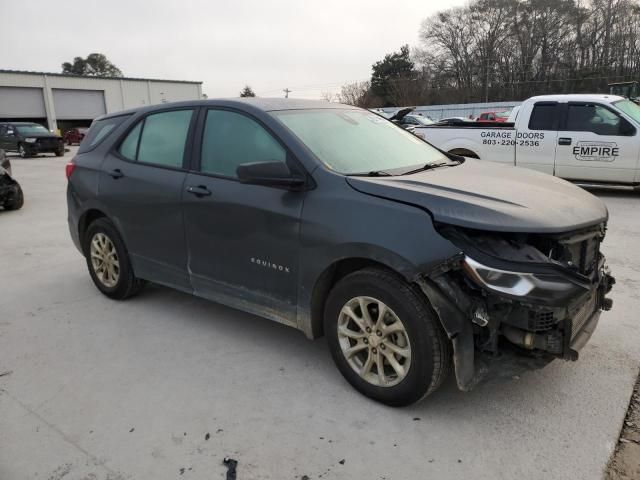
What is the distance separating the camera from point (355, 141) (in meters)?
3.57

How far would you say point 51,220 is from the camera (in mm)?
8648

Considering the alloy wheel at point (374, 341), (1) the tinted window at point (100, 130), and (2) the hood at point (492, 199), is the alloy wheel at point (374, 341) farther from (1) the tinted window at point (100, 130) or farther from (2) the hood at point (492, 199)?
(1) the tinted window at point (100, 130)

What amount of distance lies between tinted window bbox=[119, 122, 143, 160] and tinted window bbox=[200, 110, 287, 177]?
3.06 feet

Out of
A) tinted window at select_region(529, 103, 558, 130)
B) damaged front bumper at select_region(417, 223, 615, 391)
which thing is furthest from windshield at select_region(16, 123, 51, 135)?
damaged front bumper at select_region(417, 223, 615, 391)

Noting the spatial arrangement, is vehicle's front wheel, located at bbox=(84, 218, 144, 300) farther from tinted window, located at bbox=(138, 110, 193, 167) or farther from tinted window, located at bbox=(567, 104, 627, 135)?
tinted window, located at bbox=(567, 104, 627, 135)

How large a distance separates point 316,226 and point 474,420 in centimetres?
139

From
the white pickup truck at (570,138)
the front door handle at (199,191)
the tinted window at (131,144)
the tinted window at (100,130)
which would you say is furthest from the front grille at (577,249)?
the white pickup truck at (570,138)

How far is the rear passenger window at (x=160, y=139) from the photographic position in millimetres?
Answer: 3945

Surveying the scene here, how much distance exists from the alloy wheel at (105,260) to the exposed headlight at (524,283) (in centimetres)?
329

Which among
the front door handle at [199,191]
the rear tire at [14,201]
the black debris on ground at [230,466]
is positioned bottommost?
the black debris on ground at [230,466]

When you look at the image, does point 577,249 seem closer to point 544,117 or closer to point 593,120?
point 593,120

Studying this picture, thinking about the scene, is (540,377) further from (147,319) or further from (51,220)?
(51,220)

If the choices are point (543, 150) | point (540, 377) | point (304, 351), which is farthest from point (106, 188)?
point (543, 150)

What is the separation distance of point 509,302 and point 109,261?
3548mm
